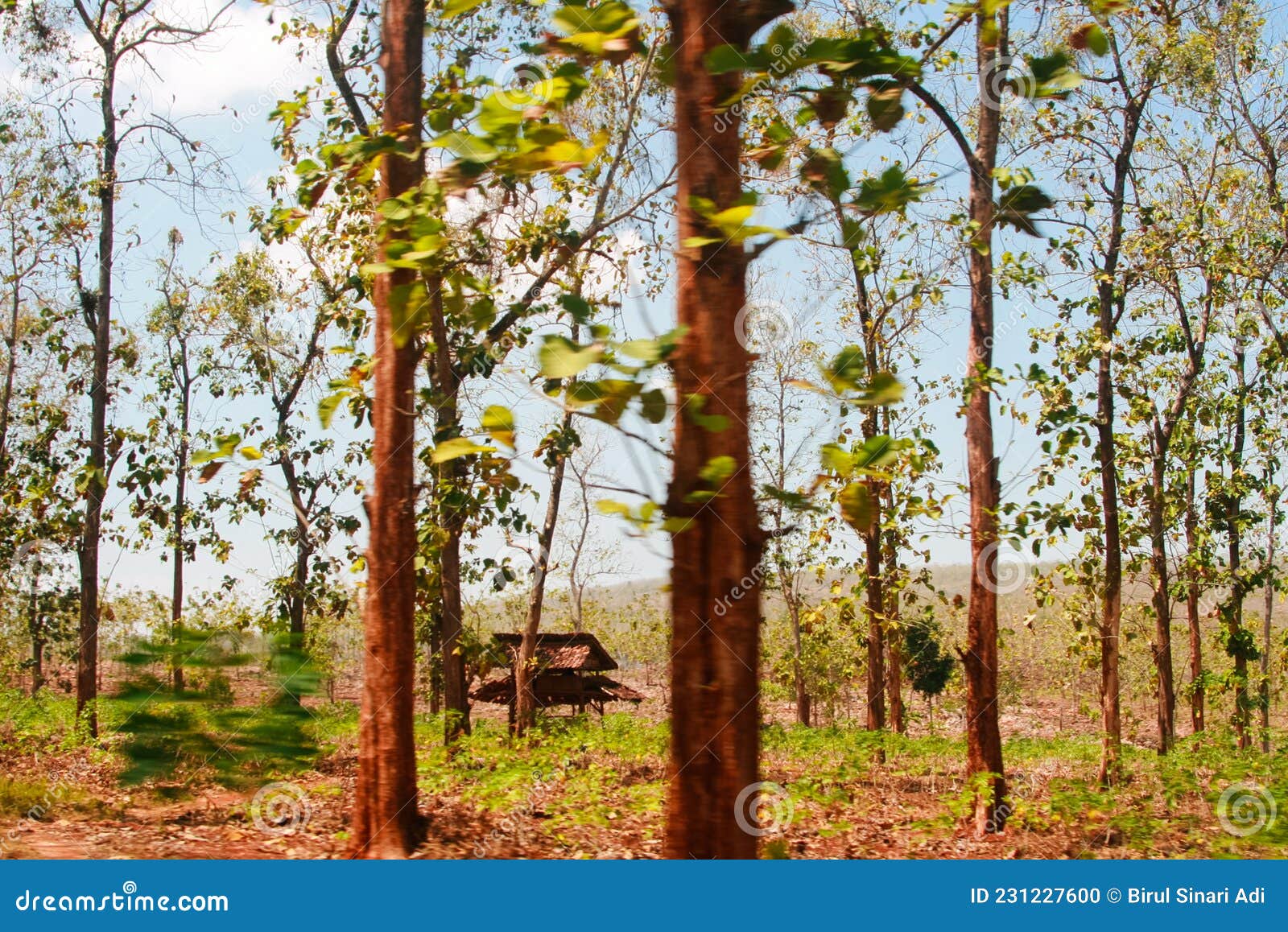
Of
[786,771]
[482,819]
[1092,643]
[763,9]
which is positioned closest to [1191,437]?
[1092,643]

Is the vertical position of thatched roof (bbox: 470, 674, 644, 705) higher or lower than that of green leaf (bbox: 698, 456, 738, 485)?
lower

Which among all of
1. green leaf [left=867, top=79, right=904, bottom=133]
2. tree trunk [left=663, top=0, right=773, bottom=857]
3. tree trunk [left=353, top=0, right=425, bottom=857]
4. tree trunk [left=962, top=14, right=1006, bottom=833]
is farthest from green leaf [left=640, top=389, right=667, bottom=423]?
tree trunk [left=962, top=14, right=1006, bottom=833]

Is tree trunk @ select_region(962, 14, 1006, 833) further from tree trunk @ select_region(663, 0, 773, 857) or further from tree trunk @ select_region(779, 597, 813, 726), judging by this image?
tree trunk @ select_region(779, 597, 813, 726)

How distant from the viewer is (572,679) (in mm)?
21312

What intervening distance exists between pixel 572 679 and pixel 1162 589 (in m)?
12.2

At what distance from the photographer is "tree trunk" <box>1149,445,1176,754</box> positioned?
13.3 meters

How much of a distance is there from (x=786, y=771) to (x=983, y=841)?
3.72 m

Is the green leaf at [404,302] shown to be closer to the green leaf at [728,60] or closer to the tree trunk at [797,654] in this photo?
the green leaf at [728,60]

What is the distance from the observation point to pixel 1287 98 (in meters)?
12.9

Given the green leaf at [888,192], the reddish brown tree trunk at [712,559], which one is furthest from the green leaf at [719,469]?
the green leaf at [888,192]

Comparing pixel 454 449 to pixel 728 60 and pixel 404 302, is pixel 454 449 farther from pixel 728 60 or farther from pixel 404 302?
pixel 728 60

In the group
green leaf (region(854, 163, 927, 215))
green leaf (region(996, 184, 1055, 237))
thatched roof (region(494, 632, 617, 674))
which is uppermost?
green leaf (region(996, 184, 1055, 237))

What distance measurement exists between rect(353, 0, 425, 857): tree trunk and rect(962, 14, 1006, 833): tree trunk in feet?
13.4

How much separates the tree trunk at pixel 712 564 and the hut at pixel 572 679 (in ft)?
54.0
